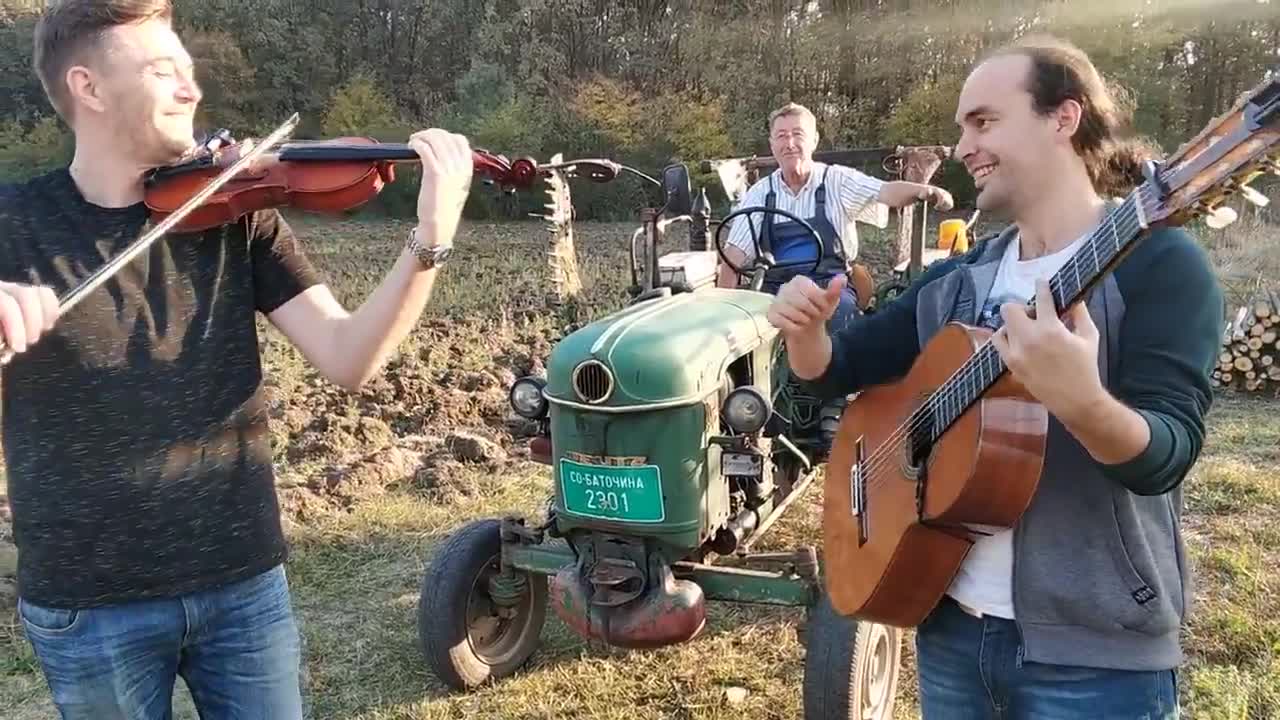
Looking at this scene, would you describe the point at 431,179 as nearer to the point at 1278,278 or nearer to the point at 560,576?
the point at 560,576

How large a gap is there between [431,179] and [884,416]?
0.98 metres

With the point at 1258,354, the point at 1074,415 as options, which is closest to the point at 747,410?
the point at 1074,415

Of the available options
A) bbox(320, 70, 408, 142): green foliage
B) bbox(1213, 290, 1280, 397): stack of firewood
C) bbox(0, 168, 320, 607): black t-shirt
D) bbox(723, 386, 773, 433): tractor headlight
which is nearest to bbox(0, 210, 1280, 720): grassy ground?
bbox(1213, 290, 1280, 397): stack of firewood

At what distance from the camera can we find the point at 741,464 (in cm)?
298

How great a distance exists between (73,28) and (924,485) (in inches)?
59.4

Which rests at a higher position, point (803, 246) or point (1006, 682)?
point (1006, 682)

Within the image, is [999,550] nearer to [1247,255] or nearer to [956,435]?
[956,435]

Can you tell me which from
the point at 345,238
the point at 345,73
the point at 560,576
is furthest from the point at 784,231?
the point at 345,73

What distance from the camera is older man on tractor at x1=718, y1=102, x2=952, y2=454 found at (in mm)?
4164

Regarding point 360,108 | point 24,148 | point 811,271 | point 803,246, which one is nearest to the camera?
point 811,271

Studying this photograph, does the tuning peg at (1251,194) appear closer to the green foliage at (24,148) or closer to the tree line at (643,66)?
the tree line at (643,66)

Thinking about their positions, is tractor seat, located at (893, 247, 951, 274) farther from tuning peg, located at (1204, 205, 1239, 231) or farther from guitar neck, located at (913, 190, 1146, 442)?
tuning peg, located at (1204, 205, 1239, 231)

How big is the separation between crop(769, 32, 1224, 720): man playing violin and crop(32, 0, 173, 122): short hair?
47.2 inches

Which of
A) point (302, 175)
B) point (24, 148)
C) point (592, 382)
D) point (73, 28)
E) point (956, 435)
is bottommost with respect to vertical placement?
point (24, 148)
